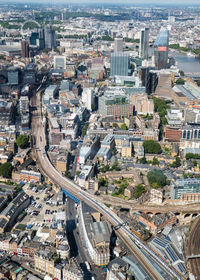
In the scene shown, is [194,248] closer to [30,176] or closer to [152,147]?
[152,147]

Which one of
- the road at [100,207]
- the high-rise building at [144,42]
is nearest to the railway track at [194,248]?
the road at [100,207]

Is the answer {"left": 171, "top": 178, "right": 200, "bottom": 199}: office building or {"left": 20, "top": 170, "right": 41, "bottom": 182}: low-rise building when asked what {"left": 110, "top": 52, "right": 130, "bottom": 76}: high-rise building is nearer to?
{"left": 20, "top": 170, "right": 41, "bottom": 182}: low-rise building

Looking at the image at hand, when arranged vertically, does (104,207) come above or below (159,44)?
below

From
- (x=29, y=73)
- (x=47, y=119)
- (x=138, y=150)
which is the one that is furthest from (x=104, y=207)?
(x=29, y=73)

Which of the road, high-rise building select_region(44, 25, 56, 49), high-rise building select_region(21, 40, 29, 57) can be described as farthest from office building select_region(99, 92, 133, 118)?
high-rise building select_region(44, 25, 56, 49)

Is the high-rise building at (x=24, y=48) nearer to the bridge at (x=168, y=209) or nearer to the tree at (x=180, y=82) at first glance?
the tree at (x=180, y=82)

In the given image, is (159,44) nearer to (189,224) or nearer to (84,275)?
(189,224)
